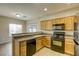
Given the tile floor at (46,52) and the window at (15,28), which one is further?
the window at (15,28)

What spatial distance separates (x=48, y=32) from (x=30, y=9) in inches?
16.3

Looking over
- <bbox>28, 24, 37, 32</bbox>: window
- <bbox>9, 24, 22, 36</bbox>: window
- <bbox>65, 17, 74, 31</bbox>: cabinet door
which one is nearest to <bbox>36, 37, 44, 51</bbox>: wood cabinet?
<bbox>28, 24, 37, 32</bbox>: window

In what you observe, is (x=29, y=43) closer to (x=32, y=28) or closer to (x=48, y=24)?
(x=32, y=28)

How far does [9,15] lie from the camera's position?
125cm

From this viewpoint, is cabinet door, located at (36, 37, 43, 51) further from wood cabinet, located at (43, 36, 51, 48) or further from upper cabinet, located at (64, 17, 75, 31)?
upper cabinet, located at (64, 17, 75, 31)

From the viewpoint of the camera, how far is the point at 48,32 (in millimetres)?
1285

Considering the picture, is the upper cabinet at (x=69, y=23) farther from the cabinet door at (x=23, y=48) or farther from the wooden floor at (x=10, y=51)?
the cabinet door at (x=23, y=48)

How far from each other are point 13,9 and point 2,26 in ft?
0.95

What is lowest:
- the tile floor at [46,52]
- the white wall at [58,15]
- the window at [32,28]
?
the tile floor at [46,52]

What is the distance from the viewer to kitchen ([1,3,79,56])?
1188 millimetres

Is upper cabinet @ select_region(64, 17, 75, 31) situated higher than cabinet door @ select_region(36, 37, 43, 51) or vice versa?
upper cabinet @ select_region(64, 17, 75, 31)

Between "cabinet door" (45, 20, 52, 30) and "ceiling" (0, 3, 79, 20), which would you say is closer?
"ceiling" (0, 3, 79, 20)

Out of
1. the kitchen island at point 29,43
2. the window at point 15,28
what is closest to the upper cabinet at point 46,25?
the kitchen island at point 29,43

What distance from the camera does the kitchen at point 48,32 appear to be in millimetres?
1188
